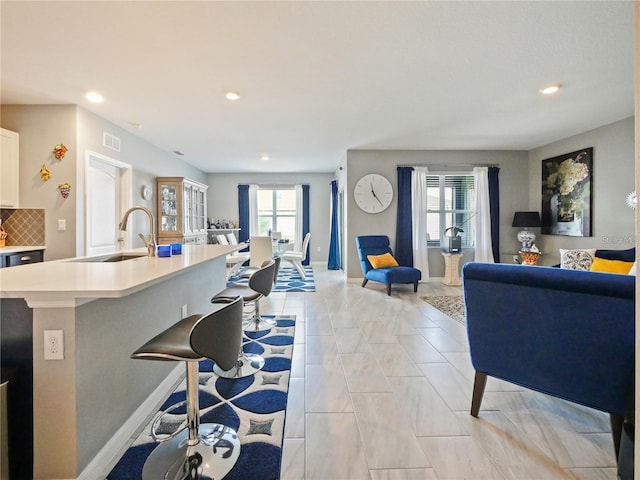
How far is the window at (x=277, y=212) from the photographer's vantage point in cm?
858

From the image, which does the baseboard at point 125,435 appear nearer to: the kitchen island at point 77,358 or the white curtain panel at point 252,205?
the kitchen island at point 77,358

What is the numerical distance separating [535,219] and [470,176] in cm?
133

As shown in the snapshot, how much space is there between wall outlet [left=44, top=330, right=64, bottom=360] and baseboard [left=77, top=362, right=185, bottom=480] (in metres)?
0.49

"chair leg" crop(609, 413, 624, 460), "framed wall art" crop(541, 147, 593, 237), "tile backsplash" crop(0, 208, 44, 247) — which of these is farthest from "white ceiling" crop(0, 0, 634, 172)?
"chair leg" crop(609, 413, 624, 460)

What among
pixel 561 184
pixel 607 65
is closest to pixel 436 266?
pixel 561 184

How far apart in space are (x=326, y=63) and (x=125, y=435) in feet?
9.44

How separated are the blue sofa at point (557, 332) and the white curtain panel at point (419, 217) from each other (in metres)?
4.20

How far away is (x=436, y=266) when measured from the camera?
20.0ft

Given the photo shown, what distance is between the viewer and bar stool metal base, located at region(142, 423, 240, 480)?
1371 millimetres

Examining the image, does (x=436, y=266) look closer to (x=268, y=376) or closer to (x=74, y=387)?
(x=268, y=376)

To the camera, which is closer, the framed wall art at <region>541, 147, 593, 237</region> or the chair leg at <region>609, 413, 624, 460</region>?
the chair leg at <region>609, 413, 624, 460</region>

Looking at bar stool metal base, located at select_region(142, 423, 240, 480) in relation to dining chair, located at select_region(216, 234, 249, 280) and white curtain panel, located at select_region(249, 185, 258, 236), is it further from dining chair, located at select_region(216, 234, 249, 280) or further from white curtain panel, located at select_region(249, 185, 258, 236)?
white curtain panel, located at select_region(249, 185, 258, 236)

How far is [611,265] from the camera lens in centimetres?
338

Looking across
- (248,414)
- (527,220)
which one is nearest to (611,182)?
(527,220)
